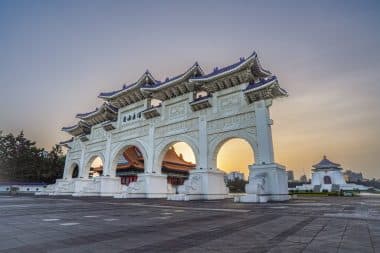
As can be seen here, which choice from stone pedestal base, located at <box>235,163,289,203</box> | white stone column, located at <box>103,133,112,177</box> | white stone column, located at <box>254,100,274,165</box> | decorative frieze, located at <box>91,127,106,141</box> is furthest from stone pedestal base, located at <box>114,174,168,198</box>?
white stone column, located at <box>254,100,274,165</box>

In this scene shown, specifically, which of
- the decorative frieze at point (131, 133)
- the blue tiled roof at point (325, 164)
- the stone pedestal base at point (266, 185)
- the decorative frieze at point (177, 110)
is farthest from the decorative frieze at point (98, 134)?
the blue tiled roof at point (325, 164)

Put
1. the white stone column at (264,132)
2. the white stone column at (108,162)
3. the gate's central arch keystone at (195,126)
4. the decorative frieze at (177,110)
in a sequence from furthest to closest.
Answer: the white stone column at (108,162) → the decorative frieze at (177,110) → the gate's central arch keystone at (195,126) → the white stone column at (264,132)

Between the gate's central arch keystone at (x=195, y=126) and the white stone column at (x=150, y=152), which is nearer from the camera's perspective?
the gate's central arch keystone at (x=195, y=126)

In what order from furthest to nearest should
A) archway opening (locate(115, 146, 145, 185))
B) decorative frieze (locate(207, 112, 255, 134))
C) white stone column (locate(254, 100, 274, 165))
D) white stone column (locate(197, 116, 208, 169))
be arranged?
1. archway opening (locate(115, 146, 145, 185))
2. white stone column (locate(197, 116, 208, 169))
3. decorative frieze (locate(207, 112, 255, 134))
4. white stone column (locate(254, 100, 274, 165))

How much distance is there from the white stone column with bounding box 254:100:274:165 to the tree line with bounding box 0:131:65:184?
46.9 metres

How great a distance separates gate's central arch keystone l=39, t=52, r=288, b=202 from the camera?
49.4ft

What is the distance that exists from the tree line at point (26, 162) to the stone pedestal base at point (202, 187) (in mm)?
41019

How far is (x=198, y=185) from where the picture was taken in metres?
17.0

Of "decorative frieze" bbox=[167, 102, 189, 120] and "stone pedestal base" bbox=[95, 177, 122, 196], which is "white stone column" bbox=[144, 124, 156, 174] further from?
"stone pedestal base" bbox=[95, 177, 122, 196]

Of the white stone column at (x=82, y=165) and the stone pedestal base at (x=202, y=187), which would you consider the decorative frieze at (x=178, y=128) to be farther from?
the white stone column at (x=82, y=165)

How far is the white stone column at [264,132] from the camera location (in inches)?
578

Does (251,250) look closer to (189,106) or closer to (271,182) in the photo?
(271,182)

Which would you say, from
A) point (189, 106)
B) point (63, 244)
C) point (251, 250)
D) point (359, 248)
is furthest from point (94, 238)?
point (189, 106)

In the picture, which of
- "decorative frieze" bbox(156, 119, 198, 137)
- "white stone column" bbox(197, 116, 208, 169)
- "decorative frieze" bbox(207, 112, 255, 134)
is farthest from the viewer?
"decorative frieze" bbox(156, 119, 198, 137)
